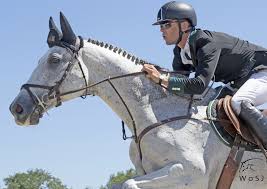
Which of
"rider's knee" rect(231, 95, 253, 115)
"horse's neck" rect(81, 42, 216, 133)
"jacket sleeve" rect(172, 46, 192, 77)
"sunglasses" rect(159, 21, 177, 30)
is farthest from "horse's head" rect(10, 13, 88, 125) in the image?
"rider's knee" rect(231, 95, 253, 115)

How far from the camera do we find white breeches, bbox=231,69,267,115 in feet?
24.0

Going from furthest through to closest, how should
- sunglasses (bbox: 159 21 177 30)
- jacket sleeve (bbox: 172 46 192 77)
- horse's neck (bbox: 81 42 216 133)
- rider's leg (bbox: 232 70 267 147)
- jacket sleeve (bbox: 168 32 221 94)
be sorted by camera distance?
jacket sleeve (bbox: 172 46 192 77)
sunglasses (bbox: 159 21 177 30)
horse's neck (bbox: 81 42 216 133)
jacket sleeve (bbox: 168 32 221 94)
rider's leg (bbox: 232 70 267 147)

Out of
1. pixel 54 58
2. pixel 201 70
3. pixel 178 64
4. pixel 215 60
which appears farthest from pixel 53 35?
pixel 215 60

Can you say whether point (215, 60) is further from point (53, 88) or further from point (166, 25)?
point (53, 88)

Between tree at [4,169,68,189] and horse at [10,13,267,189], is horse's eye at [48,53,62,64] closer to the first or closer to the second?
horse at [10,13,267,189]

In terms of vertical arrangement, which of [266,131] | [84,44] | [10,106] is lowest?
[266,131]

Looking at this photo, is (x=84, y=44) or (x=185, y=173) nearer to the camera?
(x=185, y=173)

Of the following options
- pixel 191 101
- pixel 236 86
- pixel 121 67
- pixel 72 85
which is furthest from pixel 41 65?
pixel 236 86

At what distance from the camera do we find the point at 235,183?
279 inches

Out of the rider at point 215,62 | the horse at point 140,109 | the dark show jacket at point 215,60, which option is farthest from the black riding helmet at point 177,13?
the horse at point 140,109

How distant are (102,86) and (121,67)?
0.36m

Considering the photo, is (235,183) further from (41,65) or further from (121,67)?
(41,65)

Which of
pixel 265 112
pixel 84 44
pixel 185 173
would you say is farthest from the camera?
pixel 84 44

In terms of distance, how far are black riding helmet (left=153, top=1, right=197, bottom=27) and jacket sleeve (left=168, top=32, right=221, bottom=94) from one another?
530 mm
